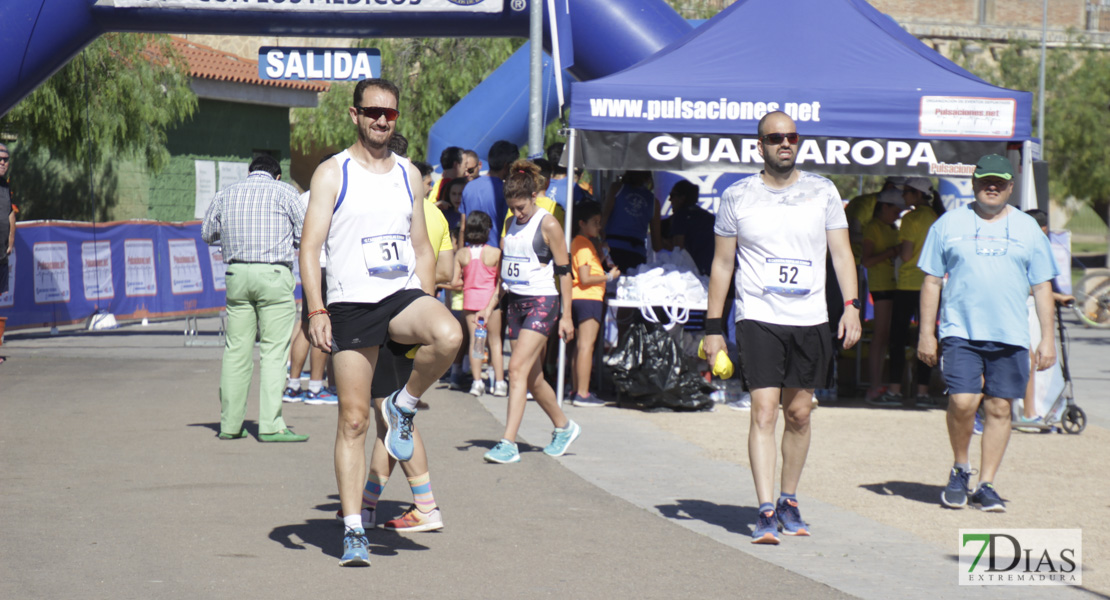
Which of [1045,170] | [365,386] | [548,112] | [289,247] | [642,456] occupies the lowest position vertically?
[642,456]

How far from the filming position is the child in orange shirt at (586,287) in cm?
1063

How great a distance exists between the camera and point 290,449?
27.4 ft

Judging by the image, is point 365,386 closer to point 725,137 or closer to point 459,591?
point 459,591

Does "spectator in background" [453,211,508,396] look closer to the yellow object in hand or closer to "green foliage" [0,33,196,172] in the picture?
the yellow object in hand

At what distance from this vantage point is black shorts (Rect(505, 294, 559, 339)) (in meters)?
8.09

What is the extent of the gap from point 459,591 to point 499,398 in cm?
614

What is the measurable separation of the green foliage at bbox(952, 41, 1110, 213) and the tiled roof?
21775 mm

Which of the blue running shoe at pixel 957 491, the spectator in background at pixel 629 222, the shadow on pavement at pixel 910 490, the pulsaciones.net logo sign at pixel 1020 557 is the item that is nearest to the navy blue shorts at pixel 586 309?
the spectator in background at pixel 629 222

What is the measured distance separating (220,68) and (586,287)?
21736mm

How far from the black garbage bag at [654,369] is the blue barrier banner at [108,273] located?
356 inches

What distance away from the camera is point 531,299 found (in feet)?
26.7

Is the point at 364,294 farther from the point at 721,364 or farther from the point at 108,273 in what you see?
the point at 108,273

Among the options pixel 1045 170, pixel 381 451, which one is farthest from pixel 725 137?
pixel 381 451

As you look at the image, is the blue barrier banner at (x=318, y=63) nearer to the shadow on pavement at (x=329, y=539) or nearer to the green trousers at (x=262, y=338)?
the green trousers at (x=262, y=338)
